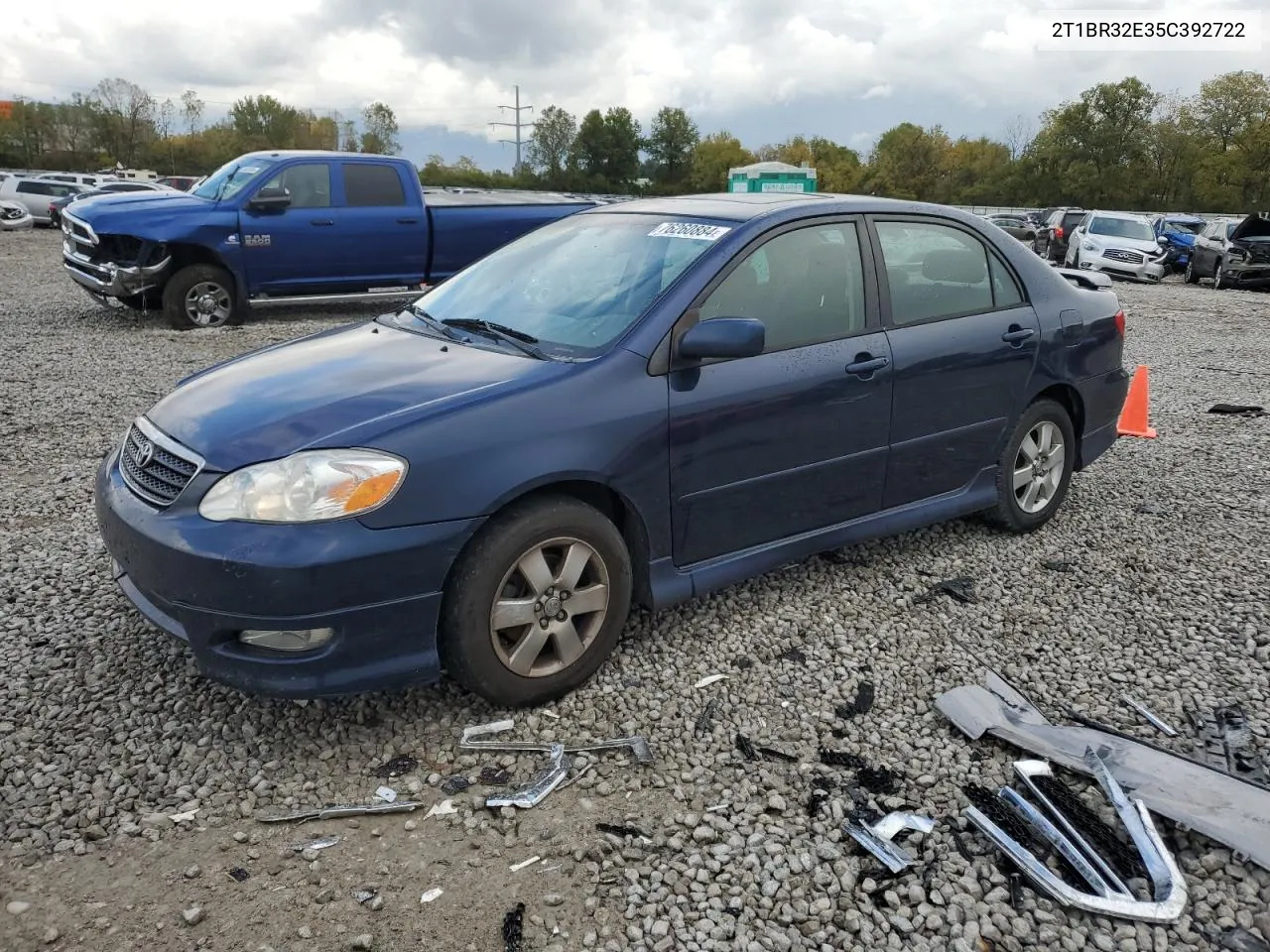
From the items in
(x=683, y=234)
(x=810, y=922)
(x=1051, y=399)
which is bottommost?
(x=810, y=922)

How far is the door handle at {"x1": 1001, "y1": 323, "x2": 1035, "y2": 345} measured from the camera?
15.1 ft

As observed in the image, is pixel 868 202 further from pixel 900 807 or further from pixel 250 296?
pixel 250 296

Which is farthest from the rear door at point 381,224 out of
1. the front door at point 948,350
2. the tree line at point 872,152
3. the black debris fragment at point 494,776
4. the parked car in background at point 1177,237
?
the tree line at point 872,152

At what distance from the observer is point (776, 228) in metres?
3.93

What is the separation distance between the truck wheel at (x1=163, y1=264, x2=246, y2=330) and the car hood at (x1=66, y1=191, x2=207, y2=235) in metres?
0.60

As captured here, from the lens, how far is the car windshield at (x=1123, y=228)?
75.8 ft

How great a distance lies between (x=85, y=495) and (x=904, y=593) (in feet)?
14.3

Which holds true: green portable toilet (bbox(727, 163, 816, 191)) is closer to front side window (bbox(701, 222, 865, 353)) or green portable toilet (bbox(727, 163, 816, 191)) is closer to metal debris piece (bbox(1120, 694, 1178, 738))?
front side window (bbox(701, 222, 865, 353))

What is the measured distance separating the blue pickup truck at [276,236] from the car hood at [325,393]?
24.4 ft

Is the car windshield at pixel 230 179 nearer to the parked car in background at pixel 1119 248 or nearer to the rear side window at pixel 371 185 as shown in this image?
the rear side window at pixel 371 185

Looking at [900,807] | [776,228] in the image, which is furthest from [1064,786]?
[776,228]

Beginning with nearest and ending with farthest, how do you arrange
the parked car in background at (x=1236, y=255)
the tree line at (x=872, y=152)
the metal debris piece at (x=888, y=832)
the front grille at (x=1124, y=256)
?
1. the metal debris piece at (x=888, y=832)
2. the parked car in background at (x=1236, y=255)
3. the front grille at (x=1124, y=256)
4. the tree line at (x=872, y=152)

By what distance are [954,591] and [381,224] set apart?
8942 millimetres

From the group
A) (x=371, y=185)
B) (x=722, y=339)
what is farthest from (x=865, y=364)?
(x=371, y=185)
